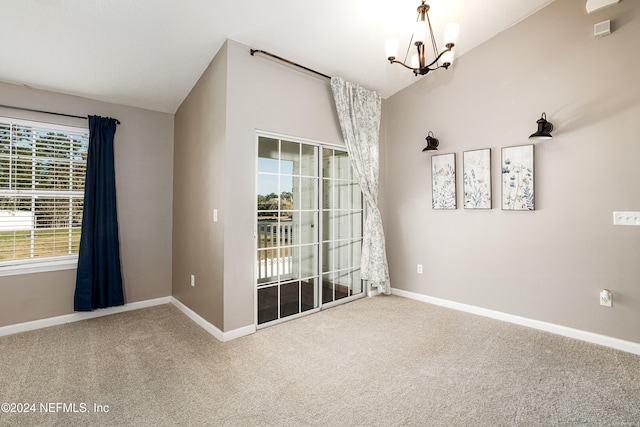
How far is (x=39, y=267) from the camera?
3174mm

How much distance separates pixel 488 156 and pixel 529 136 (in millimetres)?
424

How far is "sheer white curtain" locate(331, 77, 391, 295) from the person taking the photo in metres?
3.93

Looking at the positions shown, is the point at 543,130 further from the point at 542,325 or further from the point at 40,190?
the point at 40,190

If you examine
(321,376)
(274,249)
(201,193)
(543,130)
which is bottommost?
(321,376)

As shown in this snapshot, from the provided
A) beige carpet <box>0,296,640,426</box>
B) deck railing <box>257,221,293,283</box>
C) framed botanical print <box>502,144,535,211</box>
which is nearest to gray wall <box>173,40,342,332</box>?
deck railing <box>257,221,293,283</box>

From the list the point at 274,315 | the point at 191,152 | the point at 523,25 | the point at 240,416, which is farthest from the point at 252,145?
the point at 523,25

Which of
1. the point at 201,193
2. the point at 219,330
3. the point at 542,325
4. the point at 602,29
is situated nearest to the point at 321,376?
the point at 219,330

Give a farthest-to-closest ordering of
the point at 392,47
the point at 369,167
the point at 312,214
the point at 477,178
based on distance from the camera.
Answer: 1. the point at 369,167
2. the point at 312,214
3. the point at 477,178
4. the point at 392,47

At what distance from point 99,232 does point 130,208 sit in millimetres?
444

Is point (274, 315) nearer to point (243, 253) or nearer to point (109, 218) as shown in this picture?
point (243, 253)

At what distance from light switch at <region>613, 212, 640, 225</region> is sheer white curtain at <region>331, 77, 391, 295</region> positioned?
2.29 m

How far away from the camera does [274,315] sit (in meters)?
3.30

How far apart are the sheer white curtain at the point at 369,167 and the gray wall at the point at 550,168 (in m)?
0.53

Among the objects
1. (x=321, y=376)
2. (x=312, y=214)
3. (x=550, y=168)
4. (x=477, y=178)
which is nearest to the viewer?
(x=321, y=376)
